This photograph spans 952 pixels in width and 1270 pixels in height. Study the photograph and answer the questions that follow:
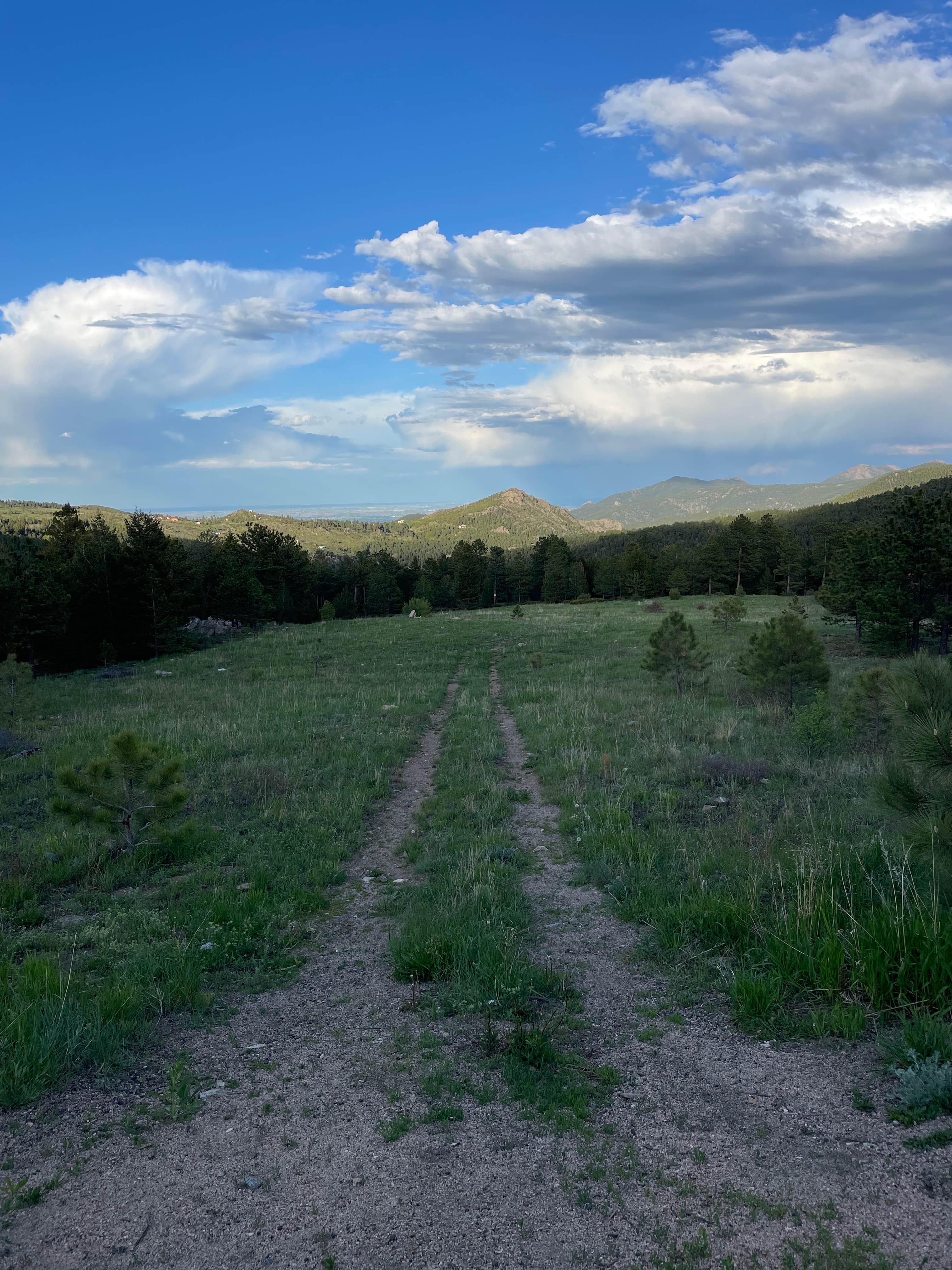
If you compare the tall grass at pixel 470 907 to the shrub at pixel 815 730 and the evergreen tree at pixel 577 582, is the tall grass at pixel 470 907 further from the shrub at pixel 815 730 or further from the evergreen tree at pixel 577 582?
the evergreen tree at pixel 577 582

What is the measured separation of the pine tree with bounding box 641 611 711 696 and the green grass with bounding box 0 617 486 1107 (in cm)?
651

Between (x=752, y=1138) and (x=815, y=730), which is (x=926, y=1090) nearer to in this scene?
(x=752, y=1138)

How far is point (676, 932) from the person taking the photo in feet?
19.0

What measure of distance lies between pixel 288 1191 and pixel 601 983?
8.92 ft

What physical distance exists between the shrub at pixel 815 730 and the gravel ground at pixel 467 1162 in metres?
8.17

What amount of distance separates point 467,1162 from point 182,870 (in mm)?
5771

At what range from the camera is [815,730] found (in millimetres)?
11773

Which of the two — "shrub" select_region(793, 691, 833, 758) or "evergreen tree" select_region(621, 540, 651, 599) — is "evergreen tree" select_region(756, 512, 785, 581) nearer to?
"evergreen tree" select_region(621, 540, 651, 599)

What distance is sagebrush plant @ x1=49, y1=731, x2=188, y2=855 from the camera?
7891 mm

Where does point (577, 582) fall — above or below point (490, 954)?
above

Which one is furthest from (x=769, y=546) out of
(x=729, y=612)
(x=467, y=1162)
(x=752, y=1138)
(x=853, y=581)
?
(x=467, y=1162)

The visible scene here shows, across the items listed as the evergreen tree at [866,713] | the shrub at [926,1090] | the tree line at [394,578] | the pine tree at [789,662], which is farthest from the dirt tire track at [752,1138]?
the tree line at [394,578]

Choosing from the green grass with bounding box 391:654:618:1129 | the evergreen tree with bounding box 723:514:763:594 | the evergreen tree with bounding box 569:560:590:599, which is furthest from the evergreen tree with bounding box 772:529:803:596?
the green grass with bounding box 391:654:618:1129

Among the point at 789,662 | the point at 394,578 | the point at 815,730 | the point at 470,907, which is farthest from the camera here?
the point at 394,578
